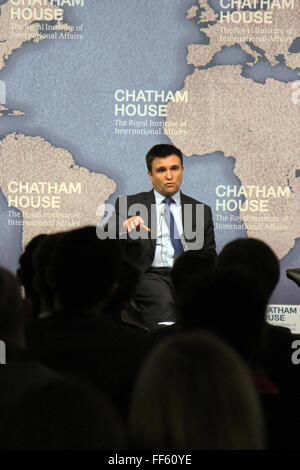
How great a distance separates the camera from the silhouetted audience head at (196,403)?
0.77 meters

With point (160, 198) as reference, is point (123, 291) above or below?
below

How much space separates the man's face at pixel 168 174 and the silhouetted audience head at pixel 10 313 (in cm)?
279

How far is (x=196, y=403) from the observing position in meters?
0.77

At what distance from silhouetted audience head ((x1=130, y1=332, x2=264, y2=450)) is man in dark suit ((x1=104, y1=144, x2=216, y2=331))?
3039 mm

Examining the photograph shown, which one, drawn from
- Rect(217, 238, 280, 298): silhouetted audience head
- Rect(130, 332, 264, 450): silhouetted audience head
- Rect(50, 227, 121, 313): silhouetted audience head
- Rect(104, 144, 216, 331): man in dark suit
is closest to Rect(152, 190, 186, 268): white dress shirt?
Rect(104, 144, 216, 331): man in dark suit

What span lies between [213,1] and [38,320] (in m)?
3.39

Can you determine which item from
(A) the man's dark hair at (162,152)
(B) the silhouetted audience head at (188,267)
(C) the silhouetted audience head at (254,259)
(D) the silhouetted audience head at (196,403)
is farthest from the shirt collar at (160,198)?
(D) the silhouetted audience head at (196,403)

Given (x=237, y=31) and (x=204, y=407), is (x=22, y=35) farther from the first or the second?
(x=204, y=407)

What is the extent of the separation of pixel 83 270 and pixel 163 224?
7.74ft


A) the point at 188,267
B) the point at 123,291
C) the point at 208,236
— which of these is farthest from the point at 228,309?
the point at 208,236

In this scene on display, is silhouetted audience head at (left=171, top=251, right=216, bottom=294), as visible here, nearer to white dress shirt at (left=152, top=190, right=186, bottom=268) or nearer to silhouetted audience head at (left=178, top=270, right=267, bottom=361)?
silhouetted audience head at (left=178, top=270, right=267, bottom=361)

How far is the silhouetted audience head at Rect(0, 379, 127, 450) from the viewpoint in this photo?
28.8 inches

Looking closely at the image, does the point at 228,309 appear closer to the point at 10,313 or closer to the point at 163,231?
the point at 10,313
